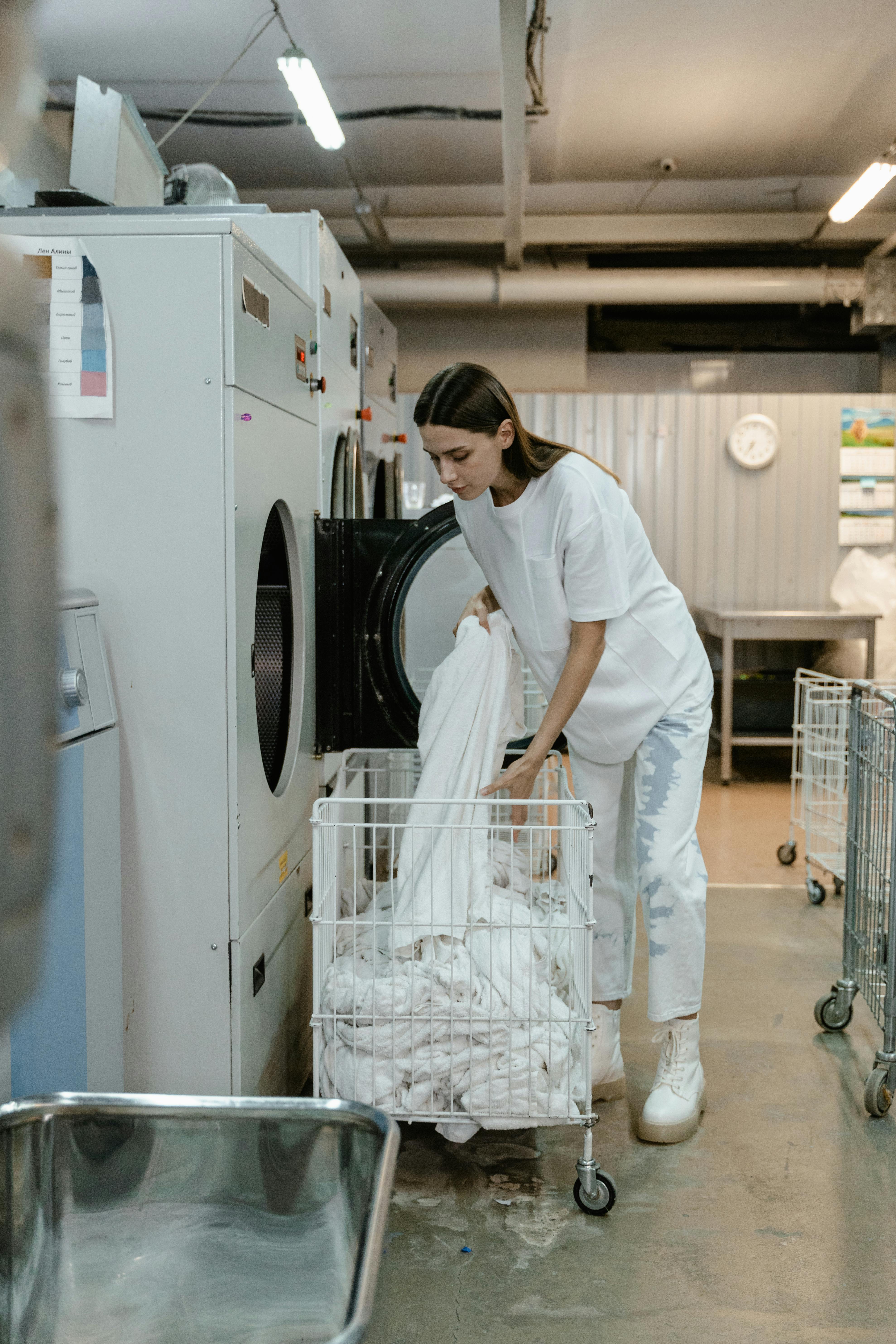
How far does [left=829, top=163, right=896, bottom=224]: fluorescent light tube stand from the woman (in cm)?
348

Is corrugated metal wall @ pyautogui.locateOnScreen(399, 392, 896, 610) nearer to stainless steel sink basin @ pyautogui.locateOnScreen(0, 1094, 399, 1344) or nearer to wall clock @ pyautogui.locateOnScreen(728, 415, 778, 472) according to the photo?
wall clock @ pyautogui.locateOnScreen(728, 415, 778, 472)

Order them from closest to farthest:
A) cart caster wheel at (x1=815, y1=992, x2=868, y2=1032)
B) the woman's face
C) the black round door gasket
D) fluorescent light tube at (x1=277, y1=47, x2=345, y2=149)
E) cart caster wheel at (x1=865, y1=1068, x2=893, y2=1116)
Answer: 1. the woman's face
2. cart caster wheel at (x1=865, y1=1068, x2=893, y2=1116)
3. the black round door gasket
4. cart caster wheel at (x1=815, y1=992, x2=868, y2=1032)
5. fluorescent light tube at (x1=277, y1=47, x2=345, y2=149)

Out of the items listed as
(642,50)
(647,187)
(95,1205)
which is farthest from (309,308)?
(647,187)

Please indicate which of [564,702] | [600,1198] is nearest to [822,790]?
[564,702]

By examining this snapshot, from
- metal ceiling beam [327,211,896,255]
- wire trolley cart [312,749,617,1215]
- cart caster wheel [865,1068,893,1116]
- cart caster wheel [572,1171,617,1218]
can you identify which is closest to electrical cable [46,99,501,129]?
metal ceiling beam [327,211,896,255]

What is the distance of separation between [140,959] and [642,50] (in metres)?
4.29

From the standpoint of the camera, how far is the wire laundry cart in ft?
11.3

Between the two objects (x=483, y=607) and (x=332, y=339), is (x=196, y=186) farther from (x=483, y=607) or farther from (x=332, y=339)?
(x=483, y=607)

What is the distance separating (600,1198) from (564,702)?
896mm

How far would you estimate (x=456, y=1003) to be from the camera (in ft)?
6.20

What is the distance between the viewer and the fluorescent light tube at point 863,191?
4652mm

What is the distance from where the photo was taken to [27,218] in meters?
1.69

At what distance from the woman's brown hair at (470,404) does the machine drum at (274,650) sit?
45cm

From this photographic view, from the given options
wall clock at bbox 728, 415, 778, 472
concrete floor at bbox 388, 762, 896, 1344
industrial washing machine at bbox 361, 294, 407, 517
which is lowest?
concrete floor at bbox 388, 762, 896, 1344
